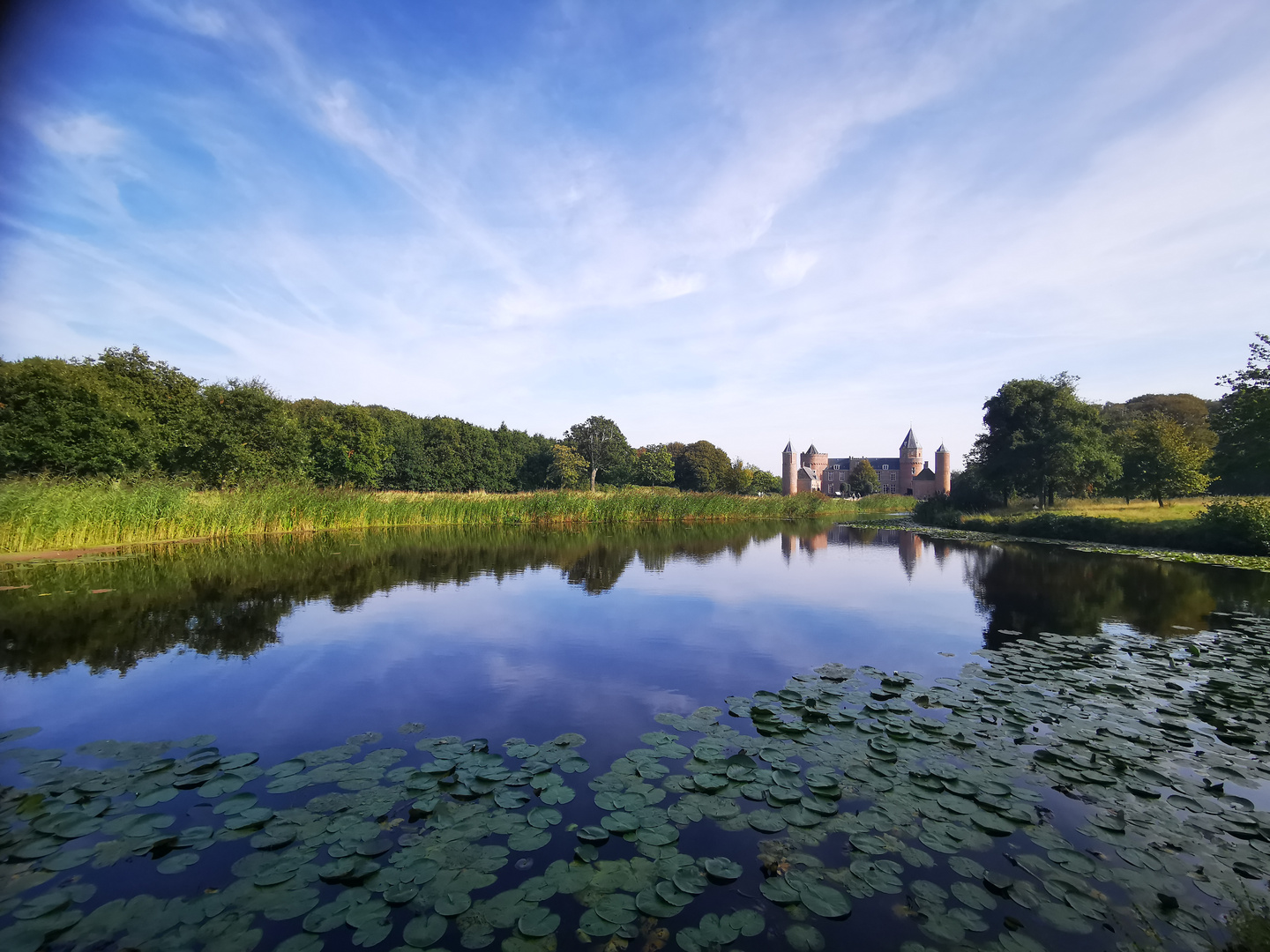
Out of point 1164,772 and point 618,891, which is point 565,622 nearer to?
point 618,891

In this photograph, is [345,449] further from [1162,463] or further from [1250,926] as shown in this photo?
[1162,463]

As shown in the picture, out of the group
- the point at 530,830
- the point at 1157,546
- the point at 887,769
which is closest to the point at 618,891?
the point at 530,830

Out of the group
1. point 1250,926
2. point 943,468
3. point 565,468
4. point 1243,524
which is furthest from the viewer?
point 943,468

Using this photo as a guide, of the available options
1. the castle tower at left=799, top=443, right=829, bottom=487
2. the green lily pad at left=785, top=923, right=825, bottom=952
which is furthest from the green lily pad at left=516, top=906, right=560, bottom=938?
the castle tower at left=799, top=443, right=829, bottom=487

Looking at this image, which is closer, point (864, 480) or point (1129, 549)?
point (1129, 549)

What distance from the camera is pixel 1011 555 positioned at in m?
18.4

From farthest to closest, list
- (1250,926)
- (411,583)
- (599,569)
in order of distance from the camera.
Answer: (599,569) < (411,583) < (1250,926)

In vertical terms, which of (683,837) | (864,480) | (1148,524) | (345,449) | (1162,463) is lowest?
(683,837)

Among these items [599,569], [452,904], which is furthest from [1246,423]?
[452,904]

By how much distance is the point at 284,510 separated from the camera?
865 inches

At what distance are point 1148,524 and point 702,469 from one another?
4804 centimetres

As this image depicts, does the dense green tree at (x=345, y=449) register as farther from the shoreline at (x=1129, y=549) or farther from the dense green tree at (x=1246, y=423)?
the dense green tree at (x=1246, y=423)

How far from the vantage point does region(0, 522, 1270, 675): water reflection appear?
24.8 ft

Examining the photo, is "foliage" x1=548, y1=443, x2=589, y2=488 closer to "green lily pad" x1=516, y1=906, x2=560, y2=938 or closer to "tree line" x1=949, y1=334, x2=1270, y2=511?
"tree line" x1=949, y1=334, x2=1270, y2=511
